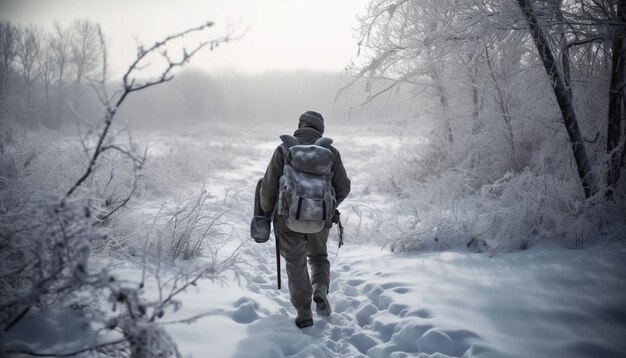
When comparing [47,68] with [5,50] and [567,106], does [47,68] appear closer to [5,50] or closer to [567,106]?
[5,50]

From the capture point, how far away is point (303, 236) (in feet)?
9.27

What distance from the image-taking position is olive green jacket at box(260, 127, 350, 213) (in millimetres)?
2791

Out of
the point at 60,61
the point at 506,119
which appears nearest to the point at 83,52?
the point at 60,61

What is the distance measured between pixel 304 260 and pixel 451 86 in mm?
6412

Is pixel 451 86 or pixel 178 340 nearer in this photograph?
pixel 178 340

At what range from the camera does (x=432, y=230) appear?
A: 430 cm

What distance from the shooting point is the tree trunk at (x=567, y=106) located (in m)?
3.70

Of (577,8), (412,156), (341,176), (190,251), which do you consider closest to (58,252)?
(341,176)

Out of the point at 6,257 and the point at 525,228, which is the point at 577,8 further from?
the point at 6,257

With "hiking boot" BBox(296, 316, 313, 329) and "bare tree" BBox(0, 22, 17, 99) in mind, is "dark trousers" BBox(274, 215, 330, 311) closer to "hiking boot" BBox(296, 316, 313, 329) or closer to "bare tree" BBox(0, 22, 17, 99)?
"hiking boot" BBox(296, 316, 313, 329)

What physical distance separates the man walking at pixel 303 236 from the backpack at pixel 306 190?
11 mm

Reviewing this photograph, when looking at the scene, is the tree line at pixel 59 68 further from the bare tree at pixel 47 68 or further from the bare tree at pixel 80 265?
the bare tree at pixel 80 265

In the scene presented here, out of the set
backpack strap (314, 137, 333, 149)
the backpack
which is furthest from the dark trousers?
backpack strap (314, 137, 333, 149)

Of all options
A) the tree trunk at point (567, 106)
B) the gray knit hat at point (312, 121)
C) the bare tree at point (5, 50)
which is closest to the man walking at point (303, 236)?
the gray knit hat at point (312, 121)
